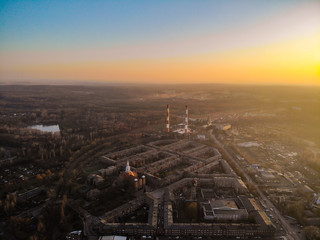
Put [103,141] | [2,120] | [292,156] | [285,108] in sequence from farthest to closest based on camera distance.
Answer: [285,108]
[2,120]
[103,141]
[292,156]

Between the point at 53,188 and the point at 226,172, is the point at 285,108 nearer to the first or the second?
the point at 226,172

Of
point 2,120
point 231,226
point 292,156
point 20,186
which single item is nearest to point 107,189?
point 20,186

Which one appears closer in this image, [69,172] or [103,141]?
[69,172]

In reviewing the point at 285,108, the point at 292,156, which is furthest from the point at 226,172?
the point at 285,108

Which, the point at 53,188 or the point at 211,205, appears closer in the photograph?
the point at 211,205

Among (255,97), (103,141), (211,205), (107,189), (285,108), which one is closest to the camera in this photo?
(211,205)

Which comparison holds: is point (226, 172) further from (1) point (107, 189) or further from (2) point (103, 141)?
(2) point (103, 141)

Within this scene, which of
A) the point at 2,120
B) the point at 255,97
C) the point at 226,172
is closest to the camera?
the point at 226,172

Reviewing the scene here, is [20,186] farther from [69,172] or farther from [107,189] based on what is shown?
[107,189]

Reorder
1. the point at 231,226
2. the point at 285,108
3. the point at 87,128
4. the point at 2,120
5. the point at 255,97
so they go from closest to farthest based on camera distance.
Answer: the point at 231,226
the point at 87,128
the point at 2,120
the point at 285,108
the point at 255,97
